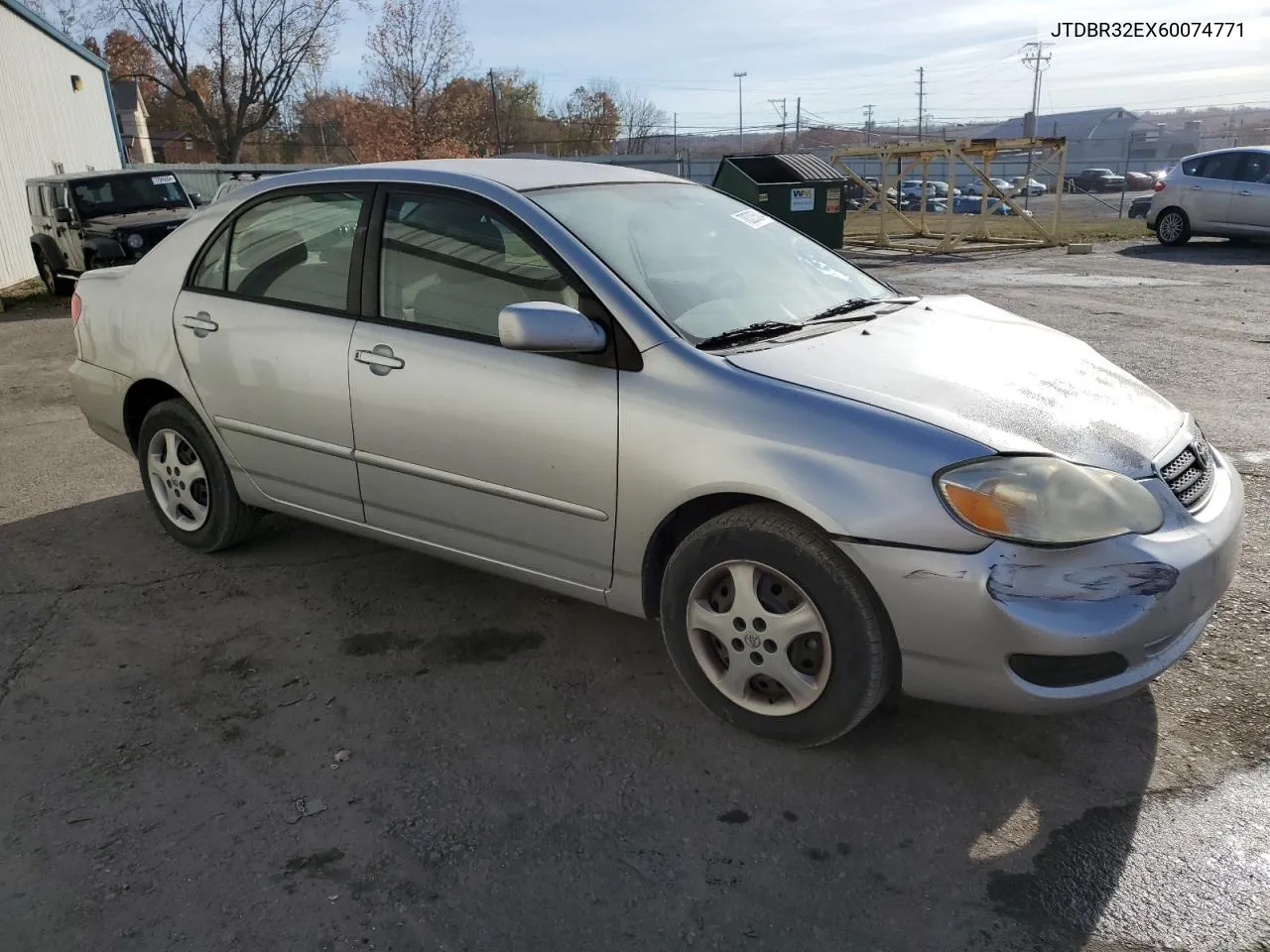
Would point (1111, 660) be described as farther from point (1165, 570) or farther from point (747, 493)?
point (747, 493)

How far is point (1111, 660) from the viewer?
97.2 inches

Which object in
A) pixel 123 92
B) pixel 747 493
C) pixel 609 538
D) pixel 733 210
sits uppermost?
pixel 123 92

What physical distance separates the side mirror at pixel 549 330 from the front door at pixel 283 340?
0.89 meters

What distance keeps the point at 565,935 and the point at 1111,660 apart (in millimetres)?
1509

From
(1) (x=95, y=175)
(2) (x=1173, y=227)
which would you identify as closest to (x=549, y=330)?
(1) (x=95, y=175)

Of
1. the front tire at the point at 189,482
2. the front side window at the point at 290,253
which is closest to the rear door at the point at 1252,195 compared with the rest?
the front side window at the point at 290,253

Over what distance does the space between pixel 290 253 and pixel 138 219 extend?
1046 centimetres

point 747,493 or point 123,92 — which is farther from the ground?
point 123,92

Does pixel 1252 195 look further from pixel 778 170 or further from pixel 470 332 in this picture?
pixel 470 332

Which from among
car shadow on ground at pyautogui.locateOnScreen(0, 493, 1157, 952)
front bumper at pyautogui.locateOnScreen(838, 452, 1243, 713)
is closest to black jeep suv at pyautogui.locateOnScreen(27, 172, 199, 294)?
car shadow on ground at pyautogui.locateOnScreen(0, 493, 1157, 952)

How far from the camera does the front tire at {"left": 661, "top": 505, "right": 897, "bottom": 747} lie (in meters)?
2.59

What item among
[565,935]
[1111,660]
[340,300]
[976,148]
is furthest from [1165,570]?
[976,148]

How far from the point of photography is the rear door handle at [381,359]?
3340 mm

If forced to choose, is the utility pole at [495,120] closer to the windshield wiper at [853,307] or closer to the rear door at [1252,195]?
the rear door at [1252,195]
